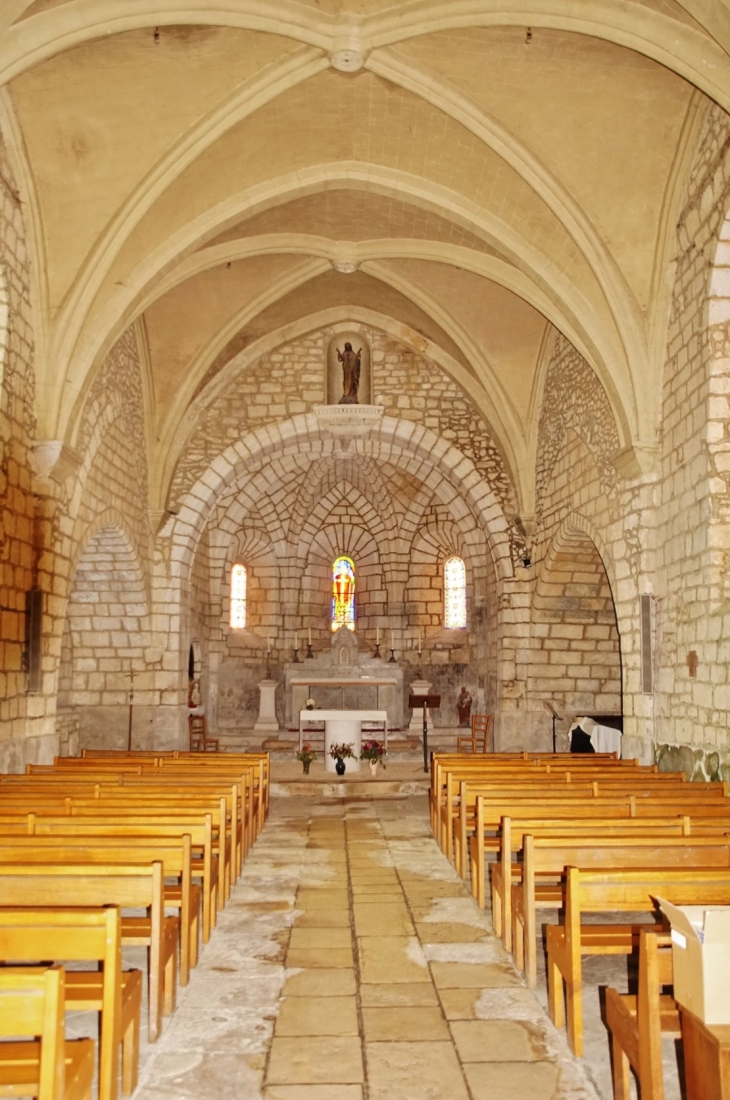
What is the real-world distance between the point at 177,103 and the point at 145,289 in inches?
79.7

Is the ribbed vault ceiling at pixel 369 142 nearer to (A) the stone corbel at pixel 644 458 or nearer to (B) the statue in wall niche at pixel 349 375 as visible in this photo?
(A) the stone corbel at pixel 644 458

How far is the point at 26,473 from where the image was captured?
885cm

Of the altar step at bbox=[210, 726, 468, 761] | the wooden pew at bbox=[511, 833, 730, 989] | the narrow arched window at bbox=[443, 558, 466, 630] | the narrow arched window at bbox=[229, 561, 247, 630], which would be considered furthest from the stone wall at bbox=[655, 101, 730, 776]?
the narrow arched window at bbox=[229, 561, 247, 630]

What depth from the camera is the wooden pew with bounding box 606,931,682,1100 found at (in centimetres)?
274

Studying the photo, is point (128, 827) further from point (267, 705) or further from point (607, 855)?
point (267, 705)

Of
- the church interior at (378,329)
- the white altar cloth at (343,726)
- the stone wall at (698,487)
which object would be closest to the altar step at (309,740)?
the church interior at (378,329)

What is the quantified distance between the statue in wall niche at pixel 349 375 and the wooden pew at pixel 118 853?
1102cm

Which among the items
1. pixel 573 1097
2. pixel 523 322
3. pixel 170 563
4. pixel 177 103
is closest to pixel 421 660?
pixel 170 563

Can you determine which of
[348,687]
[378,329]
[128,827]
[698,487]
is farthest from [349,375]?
[128,827]

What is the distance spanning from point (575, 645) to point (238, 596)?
8399 millimetres

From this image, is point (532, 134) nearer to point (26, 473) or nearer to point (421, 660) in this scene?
point (26, 473)

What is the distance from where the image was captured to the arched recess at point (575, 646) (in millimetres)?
13789

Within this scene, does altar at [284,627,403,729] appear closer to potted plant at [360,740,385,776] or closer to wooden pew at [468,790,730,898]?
potted plant at [360,740,385,776]

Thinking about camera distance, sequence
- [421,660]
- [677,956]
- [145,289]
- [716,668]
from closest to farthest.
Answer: [677,956] → [716,668] → [145,289] → [421,660]
